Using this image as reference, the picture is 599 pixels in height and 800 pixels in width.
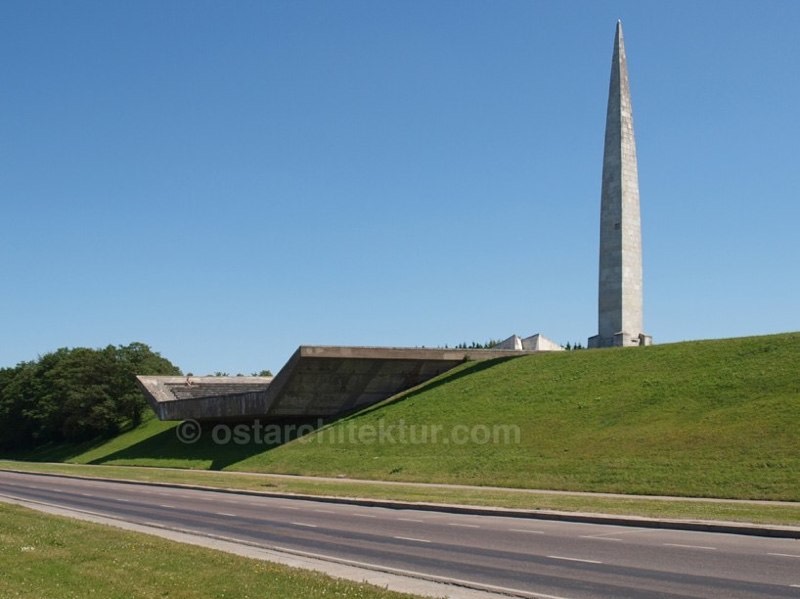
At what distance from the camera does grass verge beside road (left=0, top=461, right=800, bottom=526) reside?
19.2m

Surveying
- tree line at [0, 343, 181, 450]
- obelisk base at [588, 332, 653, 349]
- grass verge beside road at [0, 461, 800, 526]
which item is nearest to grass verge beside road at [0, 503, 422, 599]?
grass verge beside road at [0, 461, 800, 526]

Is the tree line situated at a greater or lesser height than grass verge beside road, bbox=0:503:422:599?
greater

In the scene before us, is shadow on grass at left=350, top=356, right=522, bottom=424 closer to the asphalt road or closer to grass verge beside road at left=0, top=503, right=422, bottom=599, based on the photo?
the asphalt road

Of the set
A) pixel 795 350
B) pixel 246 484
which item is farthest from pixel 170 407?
pixel 795 350

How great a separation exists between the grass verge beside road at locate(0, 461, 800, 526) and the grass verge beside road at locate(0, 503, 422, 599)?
33.7 feet

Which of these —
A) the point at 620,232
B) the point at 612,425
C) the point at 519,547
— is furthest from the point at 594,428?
the point at 519,547

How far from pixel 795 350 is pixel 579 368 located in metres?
10.4

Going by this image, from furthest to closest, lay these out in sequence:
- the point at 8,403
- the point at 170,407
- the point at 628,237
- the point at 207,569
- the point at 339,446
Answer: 1. the point at 8,403
2. the point at 170,407
3. the point at 628,237
4. the point at 339,446
5. the point at 207,569

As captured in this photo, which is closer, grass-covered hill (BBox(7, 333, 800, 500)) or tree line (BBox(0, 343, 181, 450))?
grass-covered hill (BBox(7, 333, 800, 500))

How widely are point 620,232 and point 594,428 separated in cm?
1685

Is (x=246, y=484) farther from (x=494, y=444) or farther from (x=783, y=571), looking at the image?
(x=783, y=571)

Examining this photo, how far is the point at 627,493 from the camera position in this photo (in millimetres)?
25250

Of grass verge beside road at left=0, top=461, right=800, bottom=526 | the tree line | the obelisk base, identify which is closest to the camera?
grass verge beside road at left=0, top=461, right=800, bottom=526
